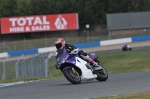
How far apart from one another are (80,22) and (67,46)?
2402 inches

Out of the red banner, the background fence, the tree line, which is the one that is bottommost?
the background fence

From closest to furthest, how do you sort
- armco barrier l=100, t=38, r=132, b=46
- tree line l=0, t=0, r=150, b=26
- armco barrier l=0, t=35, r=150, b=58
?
armco barrier l=0, t=35, r=150, b=58 < armco barrier l=100, t=38, r=132, b=46 < tree line l=0, t=0, r=150, b=26

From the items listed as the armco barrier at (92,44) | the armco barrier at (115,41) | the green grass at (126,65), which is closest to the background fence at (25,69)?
the green grass at (126,65)

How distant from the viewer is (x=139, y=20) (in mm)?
68125

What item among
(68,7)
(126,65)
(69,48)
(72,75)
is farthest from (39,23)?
(72,75)

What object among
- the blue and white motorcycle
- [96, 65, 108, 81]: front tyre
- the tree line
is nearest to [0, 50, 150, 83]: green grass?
[96, 65, 108, 81]: front tyre

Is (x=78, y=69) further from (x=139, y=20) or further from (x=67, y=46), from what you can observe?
(x=139, y=20)

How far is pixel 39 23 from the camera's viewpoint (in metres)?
68.0

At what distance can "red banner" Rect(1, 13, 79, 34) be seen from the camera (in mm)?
67562

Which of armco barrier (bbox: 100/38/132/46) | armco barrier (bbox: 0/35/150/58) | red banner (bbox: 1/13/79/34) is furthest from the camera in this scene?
red banner (bbox: 1/13/79/34)

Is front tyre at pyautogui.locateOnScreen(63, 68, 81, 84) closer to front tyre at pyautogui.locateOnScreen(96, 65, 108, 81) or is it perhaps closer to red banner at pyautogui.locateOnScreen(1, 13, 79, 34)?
front tyre at pyautogui.locateOnScreen(96, 65, 108, 81)

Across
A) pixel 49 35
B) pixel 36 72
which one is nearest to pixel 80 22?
pixel 49 35

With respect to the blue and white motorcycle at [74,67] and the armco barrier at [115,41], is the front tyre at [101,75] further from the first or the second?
the armco barrier at [115,41]

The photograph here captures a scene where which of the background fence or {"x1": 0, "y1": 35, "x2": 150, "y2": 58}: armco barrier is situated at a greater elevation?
{"x1": 0, "y1": 35, "x2": 150, "y2": 58}: armco barrier
